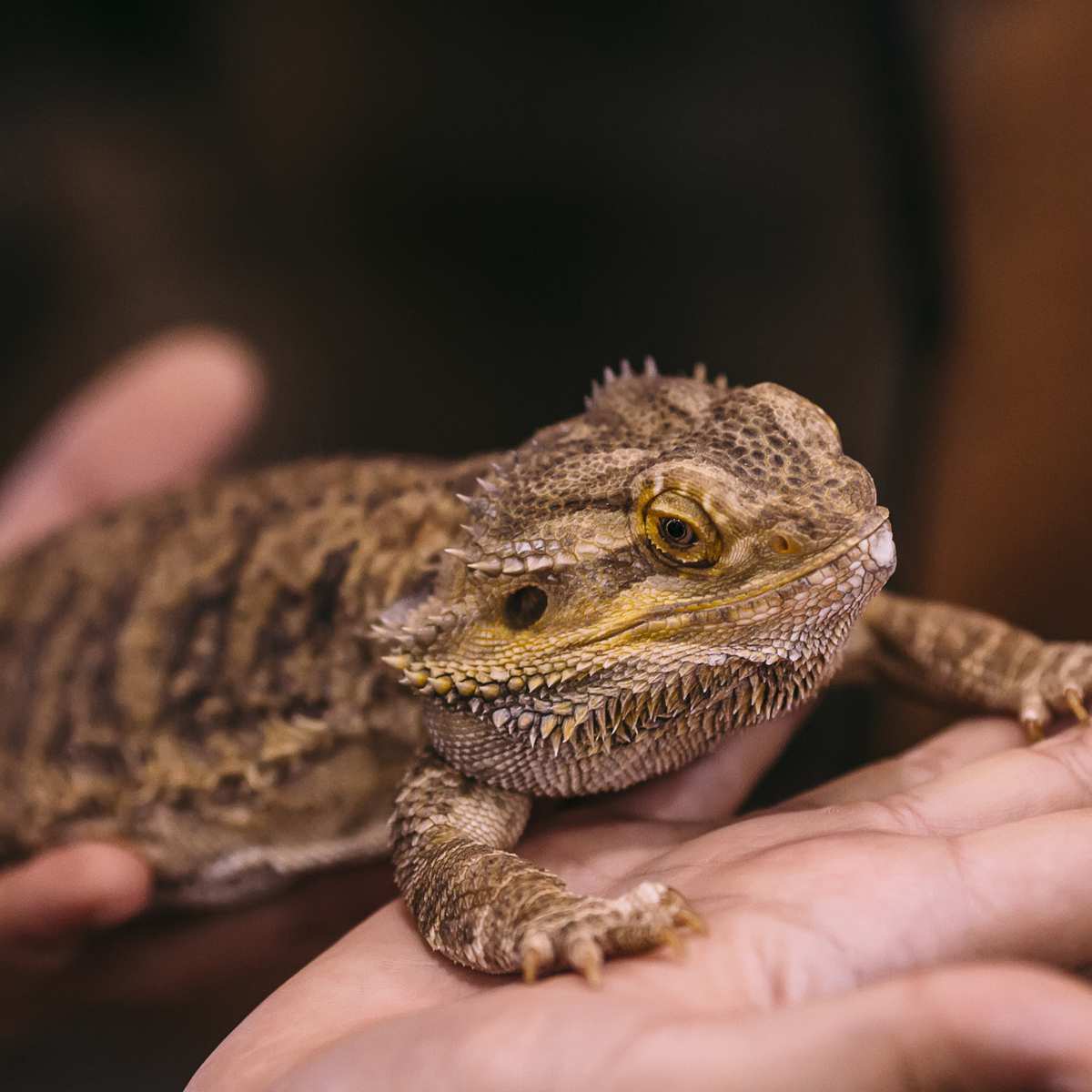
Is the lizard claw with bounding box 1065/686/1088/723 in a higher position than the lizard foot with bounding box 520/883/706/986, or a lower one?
higher

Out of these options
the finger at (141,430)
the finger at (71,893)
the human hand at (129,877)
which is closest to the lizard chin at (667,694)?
the human hand at (129,877)

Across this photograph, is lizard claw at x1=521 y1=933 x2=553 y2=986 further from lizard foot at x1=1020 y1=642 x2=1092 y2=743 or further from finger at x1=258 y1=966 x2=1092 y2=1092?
lizard foot at x1=1020 y1=642 x2=1092 y2=743

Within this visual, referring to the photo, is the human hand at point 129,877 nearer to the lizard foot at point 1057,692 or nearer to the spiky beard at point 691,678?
the spiky beard at point 691,678

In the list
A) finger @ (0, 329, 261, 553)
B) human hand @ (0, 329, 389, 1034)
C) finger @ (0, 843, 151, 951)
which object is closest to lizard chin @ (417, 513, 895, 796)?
human hand @ (0, 329, 389, 1034)

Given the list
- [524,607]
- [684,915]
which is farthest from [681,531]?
[684,915]

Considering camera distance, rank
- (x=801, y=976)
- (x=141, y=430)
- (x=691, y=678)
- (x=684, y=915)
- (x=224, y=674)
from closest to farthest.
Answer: (x=801, y=976), (x=684, y=915), (x=691, y=678), (x=224, y=674), (x=141, y=430)

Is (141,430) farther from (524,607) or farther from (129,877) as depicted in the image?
(524,607)
